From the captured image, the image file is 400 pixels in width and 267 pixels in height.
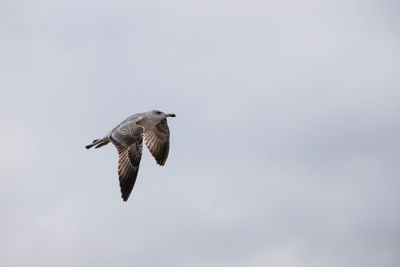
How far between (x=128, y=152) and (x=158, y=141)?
4244mm

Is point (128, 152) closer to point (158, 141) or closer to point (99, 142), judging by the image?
point (99, 142)

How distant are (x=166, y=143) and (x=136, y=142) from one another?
409 centimetres

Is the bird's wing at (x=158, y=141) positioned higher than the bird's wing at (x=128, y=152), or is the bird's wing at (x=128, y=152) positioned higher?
the bird's wing at (x=158, y=141)

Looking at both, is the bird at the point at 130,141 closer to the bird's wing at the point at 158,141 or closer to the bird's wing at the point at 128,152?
the bird's wing at the point at 128,152

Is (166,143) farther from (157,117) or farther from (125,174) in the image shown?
(125,174)

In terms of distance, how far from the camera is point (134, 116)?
3947 centimetres

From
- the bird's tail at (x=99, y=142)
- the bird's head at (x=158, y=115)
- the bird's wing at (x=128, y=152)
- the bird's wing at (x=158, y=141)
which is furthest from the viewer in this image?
the bird's wing at (x=158, y=141)

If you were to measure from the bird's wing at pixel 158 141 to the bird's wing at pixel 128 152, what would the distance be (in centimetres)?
340

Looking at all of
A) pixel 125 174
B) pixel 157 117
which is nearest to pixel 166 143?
pixel 157 117

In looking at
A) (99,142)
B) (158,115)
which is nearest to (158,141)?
(158,115)

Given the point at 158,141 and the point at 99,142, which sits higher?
the point at 158,141

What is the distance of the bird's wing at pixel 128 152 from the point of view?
120ft

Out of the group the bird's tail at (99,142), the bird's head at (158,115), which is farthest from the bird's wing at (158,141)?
the bird's tail at (99,142)

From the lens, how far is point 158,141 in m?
41.2
